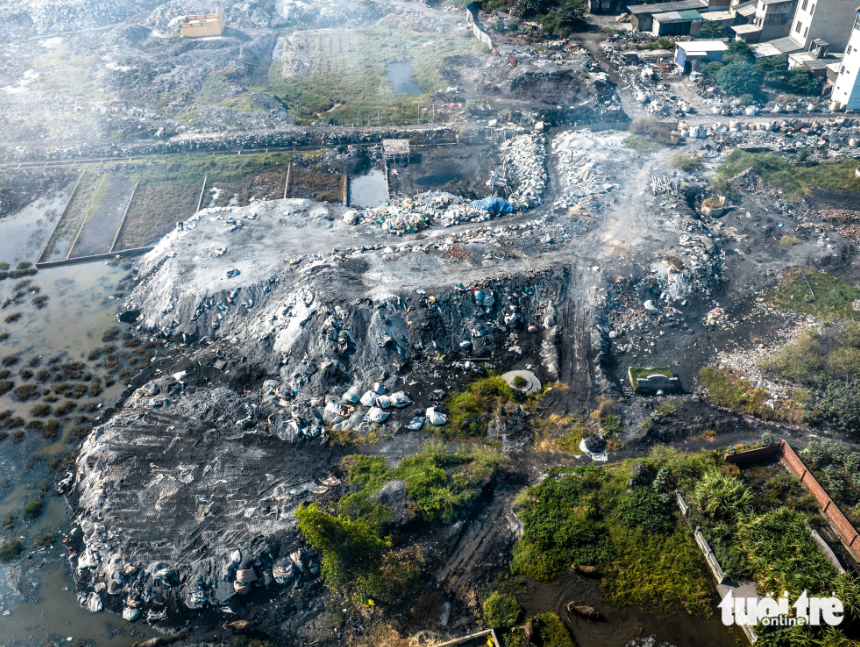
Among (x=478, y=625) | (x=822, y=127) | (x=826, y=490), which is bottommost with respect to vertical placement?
(x=478, y=625)

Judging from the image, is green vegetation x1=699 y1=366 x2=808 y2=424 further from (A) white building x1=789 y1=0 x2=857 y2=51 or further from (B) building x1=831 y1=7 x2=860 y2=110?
(A) white building x1=789 y1=0 x2=857 y2=51

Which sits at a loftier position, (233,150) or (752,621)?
(233,150)

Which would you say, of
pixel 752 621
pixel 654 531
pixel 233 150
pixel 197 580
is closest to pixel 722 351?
pixel 654 531

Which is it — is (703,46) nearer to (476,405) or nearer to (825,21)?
(825,21)

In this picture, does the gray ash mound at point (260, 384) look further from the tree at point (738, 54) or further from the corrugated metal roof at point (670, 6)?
the corrugated metal roof at point (670, 6)

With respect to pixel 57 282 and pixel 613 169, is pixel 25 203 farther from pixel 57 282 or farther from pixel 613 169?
pixel 613 169

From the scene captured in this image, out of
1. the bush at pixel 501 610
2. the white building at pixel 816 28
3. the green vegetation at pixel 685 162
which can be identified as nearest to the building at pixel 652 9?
the white building at pixel 816 28

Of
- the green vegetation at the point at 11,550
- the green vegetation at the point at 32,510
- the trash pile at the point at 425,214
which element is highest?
the trash pile at the point at 425,214
